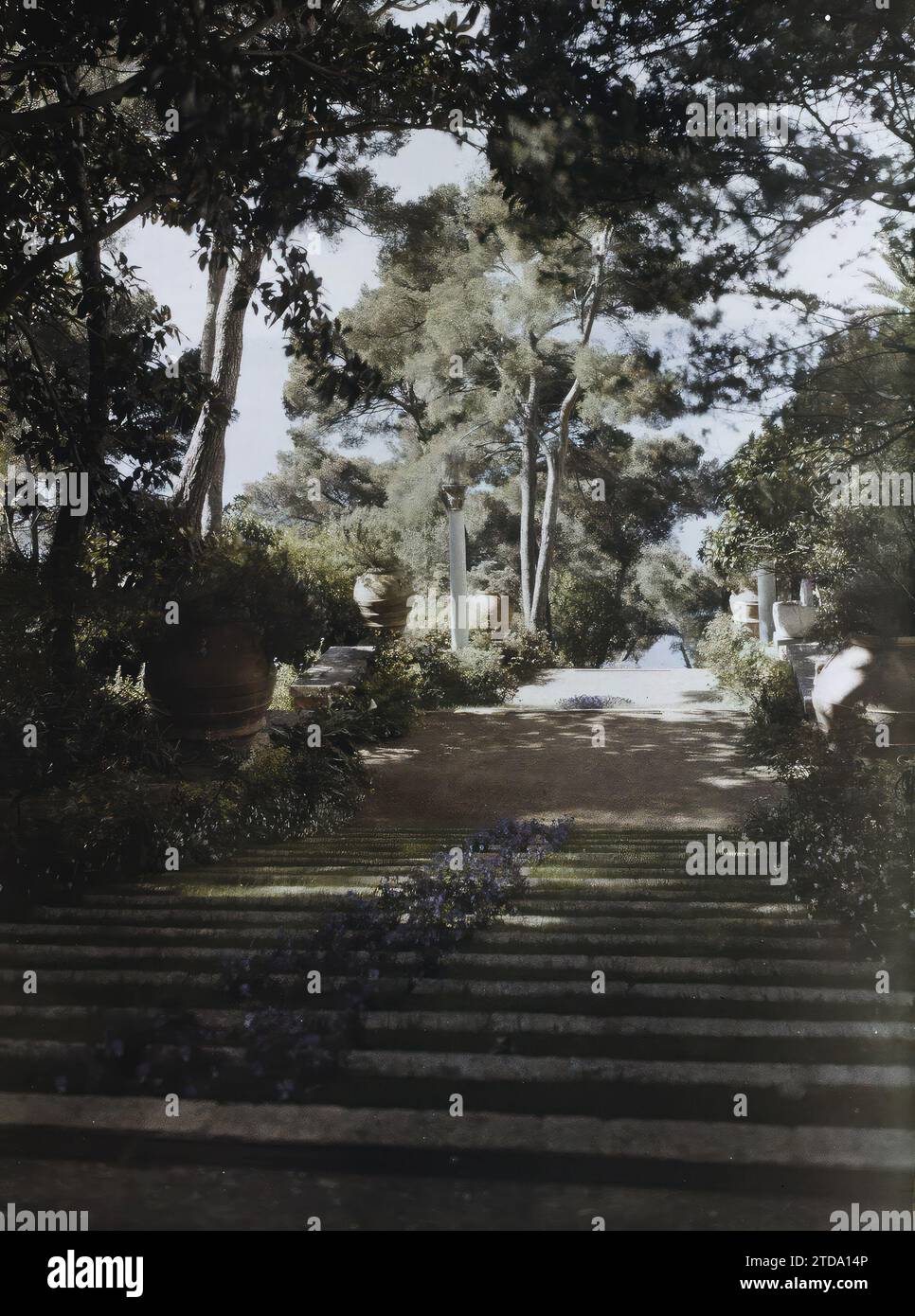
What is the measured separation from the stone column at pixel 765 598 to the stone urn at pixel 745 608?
1.60 feet

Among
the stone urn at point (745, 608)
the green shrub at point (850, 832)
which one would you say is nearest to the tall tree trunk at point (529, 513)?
the stone urn at point (745, 608)

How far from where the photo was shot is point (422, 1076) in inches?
92.7

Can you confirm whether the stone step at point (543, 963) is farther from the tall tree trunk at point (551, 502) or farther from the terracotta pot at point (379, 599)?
the terracotta pot at point (379, 599)

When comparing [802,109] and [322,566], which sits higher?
[802,109]

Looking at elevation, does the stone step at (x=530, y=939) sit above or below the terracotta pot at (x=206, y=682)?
below

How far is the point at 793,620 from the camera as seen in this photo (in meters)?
5.00

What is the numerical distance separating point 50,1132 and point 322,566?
205 inches

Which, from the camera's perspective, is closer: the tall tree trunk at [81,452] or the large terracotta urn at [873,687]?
the large terracotta urn at [873,687]

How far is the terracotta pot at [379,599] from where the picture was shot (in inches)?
299

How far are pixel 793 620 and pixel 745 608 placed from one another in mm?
1831

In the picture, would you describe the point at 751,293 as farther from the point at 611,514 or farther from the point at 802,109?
the point at 611,514

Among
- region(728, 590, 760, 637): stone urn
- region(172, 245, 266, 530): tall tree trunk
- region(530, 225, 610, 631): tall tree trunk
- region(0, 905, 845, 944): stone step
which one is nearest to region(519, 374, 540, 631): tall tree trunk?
region(530, 225, 610, 631): tall tree trunk
